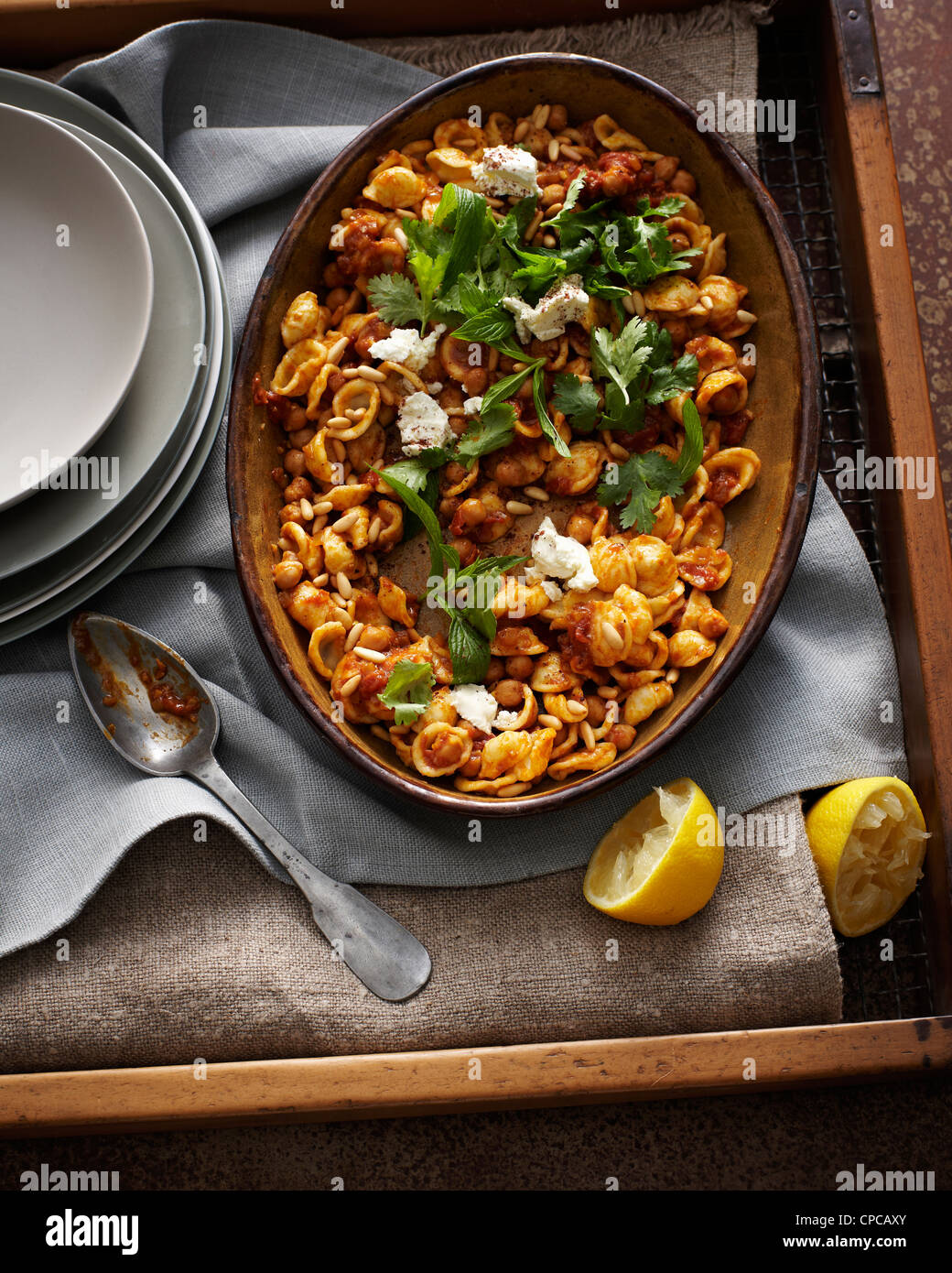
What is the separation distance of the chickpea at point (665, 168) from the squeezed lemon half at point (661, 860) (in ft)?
4.46

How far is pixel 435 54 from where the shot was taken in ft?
8.48

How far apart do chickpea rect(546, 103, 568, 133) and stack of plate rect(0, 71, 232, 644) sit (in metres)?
0.83

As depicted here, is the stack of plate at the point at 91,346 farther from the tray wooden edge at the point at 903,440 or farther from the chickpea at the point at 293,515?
the tray wooden edge at the point at 903,440

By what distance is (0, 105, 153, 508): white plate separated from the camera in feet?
7.11

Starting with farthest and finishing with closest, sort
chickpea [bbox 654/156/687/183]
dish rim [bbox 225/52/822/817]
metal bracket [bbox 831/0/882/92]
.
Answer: metal bracket [bbox 831/0/882/92] < chickpea [bbox 654/156/687/183] < dish rim [bbox 225/52/822/817]

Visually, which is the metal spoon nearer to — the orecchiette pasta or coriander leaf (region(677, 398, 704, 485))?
the orecchiette pasta

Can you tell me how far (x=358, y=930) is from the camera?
229cm

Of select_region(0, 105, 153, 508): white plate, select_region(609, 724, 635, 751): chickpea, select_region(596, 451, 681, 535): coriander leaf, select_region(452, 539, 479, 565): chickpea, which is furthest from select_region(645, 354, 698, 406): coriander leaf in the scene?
select_region(0, 105, 153, 508): white plate

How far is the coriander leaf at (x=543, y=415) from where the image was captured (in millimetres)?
2230

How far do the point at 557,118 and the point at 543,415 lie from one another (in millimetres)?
715

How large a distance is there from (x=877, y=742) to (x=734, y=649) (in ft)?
1.76

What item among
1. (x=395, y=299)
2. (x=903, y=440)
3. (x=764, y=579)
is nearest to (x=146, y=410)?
(x=395, y=299)

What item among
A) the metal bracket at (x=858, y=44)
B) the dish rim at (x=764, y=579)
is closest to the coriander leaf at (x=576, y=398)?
the dish rim at (x=764, y=579)
